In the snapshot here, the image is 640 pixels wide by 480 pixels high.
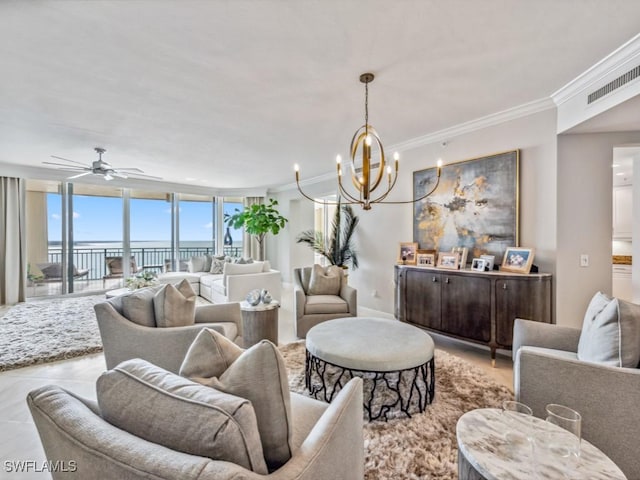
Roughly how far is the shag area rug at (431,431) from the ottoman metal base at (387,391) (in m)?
0.07

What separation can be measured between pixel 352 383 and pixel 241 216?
6352 millimetres

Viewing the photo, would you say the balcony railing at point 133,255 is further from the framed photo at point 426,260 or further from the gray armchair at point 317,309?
the framed photo at point 426,260

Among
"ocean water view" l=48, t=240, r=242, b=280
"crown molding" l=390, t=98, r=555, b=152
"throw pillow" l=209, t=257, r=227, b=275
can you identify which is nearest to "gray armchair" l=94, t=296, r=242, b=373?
"crown molding" l=390, t=98, r=555, b=152

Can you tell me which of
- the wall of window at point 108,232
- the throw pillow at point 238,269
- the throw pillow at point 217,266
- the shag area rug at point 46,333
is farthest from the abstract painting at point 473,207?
the wall of window at point 108,232

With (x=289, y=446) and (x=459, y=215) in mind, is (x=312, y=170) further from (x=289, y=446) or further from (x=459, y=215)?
(x=289, y=446)

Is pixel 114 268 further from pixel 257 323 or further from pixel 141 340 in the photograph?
pixel 141 340

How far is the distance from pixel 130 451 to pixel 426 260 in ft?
11.4

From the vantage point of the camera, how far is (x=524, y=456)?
1.07 metres

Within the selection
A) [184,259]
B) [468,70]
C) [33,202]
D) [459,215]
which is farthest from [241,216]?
[468,70]

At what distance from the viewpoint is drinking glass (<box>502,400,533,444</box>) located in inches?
45.4

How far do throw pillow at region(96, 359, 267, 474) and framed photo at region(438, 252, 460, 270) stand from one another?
303 centimetres

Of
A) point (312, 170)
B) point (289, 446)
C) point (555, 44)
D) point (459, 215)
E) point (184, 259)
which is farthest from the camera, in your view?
point (184, 259)

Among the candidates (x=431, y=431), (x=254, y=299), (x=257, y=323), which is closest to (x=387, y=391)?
(x=431, y=431)

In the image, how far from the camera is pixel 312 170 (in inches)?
227
